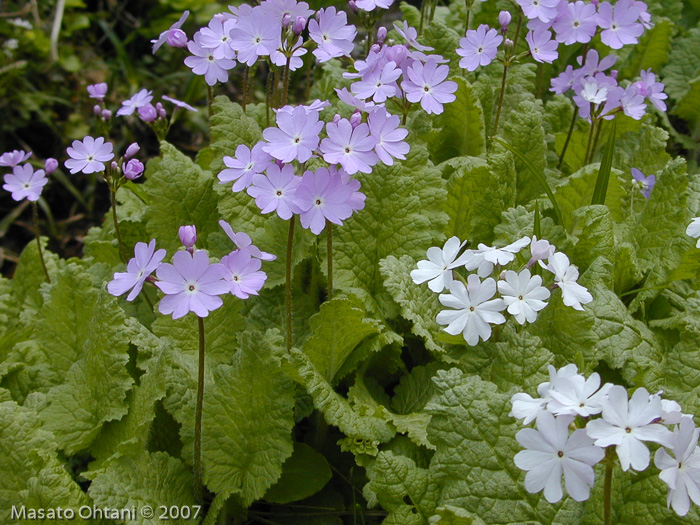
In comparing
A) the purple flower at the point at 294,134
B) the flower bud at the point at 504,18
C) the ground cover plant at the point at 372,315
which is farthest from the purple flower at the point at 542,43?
the purple flower at the point at 294,134

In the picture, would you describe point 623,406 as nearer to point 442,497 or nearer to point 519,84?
point 442,497

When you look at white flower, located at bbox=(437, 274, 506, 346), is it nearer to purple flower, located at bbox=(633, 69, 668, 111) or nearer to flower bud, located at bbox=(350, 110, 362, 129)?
flower bud, located at bbox=(350, 110, 362, 129)

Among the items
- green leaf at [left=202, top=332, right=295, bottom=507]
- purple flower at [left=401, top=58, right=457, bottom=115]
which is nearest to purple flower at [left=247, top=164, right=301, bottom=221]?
green leaf at [left=202, top=332, right=295, bottom=507]

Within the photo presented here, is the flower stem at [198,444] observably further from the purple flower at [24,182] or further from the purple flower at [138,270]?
the purple flower at [24,182]

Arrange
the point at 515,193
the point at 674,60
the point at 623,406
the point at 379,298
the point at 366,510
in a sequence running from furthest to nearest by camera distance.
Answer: the point at 674,60
the point at 515,193
the point at 379,298
the point at 366,510
the point at 623,406

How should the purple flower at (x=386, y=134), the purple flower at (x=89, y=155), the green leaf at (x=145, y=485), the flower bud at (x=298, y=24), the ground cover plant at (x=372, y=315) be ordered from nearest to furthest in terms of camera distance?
the ground cover plant at (x=372, y=315) < the green leaf at (x=145, y=485) < the purple flower at (x=386, y=134) < the flower bud at (x=298, y=24) < the purple flower at (x=89, y=155)

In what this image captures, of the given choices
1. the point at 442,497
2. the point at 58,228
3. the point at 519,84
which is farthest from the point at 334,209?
the point at 58,228
